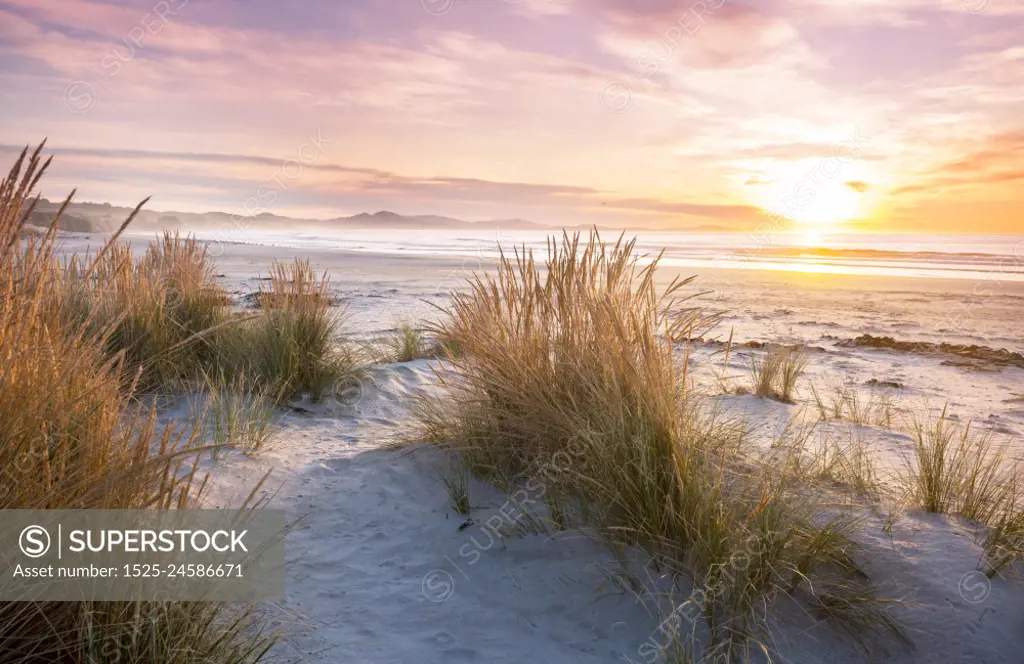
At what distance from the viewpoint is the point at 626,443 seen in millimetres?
2766

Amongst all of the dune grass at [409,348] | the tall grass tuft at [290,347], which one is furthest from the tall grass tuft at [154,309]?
the dune grass at [409,348]

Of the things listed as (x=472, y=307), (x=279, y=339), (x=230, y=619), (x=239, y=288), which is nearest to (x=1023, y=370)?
(x=472, y=307)

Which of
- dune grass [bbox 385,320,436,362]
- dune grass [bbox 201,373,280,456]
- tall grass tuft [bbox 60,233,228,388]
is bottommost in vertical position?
dune grass [bbox 201,373,280,456]

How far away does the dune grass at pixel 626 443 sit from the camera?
2482 millimetres

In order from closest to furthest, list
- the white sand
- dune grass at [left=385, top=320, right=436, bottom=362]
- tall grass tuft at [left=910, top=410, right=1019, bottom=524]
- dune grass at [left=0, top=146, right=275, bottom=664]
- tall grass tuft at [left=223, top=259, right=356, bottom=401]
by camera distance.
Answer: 1. dune grass at [left=0, top=146, right=275, bottom=664]
2. the white sand
3. tall grass tuft at [left=910, top=410, right=1019, bottom=524]
4. tall grass tuft at [left=223, top=259, right=356, bottom=401]
5. dune grass at [left=385, top=320, right=436, bottom=362]

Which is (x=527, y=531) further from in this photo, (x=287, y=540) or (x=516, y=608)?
(x=287, y=540)

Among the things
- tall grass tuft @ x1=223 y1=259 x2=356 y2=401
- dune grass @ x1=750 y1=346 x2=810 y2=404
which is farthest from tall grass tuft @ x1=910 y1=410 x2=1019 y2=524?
tall grass tuft @ x1=223 y1=259 x2=356 y2=401

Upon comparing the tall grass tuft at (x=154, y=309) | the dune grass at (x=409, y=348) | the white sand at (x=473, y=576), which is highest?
the tall grass tuft at (x=154, y=309)

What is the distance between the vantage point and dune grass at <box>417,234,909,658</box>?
248 centimetres

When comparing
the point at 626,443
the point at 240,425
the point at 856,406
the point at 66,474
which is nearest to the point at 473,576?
the point at 626,443

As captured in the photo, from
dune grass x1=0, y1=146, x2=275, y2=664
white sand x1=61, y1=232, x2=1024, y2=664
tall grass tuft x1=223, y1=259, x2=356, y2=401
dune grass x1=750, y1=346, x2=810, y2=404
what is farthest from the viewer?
dune grass x1=750, y1=346, x2=810, y2=404

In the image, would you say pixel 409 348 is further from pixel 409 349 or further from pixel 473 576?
pixel 473 576

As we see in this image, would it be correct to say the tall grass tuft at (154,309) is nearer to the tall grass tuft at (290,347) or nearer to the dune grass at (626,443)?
the tall grass tuft at (290,347)

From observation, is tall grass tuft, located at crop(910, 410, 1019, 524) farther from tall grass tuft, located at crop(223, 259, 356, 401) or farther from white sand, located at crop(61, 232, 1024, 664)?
tall grass tuft, located at crop(223, 259, 356, 401)
